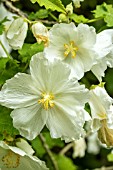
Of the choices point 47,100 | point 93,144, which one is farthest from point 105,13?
point 93,144

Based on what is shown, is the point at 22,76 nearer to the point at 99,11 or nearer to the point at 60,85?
the point at 60,85

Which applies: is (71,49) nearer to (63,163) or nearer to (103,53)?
(103,53)

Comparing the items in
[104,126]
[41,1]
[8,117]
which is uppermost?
[41,1]

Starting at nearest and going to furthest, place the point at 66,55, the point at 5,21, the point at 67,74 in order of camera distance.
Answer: the point at 67,74, the point at 66,55, the point at 5,21

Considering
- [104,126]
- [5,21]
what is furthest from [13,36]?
[104,126]

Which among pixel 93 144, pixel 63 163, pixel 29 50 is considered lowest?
pixel 93 144

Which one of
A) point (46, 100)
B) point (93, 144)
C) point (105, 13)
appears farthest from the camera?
point (93, 144)

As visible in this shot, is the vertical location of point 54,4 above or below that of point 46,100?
above
